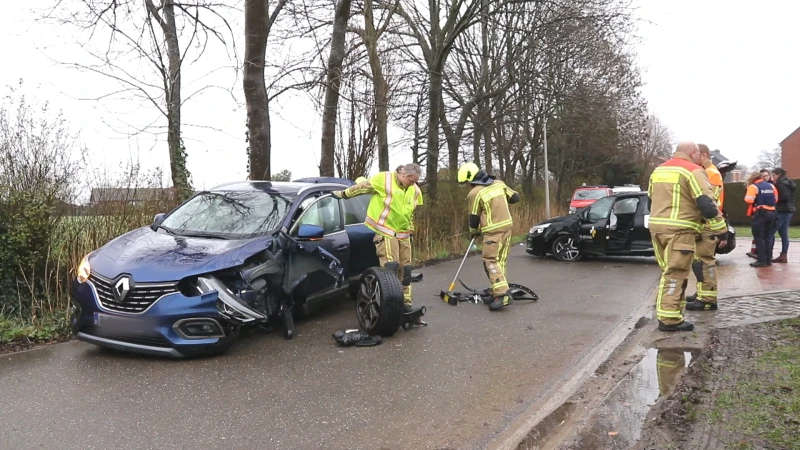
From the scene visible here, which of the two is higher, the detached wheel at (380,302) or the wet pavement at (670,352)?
the detached wheel at (380,302)

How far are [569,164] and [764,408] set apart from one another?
113 ft

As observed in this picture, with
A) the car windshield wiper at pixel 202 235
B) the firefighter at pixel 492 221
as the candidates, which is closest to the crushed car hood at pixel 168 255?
the car windshield wiper at pixel 202 235

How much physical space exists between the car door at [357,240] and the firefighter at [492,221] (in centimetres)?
138

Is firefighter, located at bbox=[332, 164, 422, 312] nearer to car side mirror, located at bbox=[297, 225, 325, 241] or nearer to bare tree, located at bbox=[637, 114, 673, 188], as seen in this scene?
car side mirror, located at bbox=[297, 225, 325, 241]

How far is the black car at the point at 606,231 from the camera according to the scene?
40.3 ft

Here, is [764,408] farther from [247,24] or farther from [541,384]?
[247,24]

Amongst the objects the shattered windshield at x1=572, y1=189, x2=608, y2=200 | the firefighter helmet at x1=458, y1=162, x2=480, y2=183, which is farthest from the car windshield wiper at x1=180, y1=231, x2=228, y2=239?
the shattered windshield at x1=572, y1=189, x2=608, y2=200

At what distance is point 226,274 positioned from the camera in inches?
213

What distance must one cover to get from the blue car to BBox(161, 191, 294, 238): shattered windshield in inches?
0.5

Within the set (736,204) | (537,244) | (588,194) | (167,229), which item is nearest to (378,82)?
(537,244)

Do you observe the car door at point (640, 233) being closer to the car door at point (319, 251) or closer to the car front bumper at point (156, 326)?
the car door at point (319, 251)

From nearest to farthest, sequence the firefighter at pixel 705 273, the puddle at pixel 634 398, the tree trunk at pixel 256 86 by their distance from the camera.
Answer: the puddle at pixel 634 398, the firefighter at pixel 705 273, the tree trunk at pixel 256 86

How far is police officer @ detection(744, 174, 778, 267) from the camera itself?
429 inches


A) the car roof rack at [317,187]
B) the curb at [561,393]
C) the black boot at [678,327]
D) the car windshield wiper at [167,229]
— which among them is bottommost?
the curb at [561,393]
